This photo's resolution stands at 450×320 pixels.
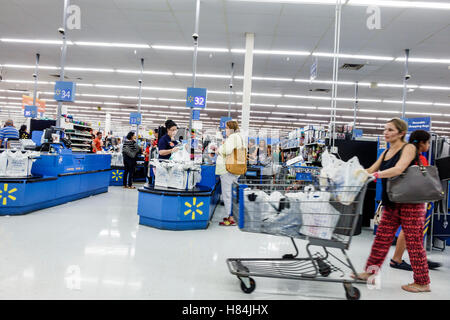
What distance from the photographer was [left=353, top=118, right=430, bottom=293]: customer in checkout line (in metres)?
2.38

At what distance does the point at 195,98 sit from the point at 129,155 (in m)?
2.79

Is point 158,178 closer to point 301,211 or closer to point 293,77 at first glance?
point 301,211

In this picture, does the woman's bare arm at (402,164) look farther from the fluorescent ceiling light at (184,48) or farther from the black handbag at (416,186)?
the fluorescent ceiling light at (184,48)

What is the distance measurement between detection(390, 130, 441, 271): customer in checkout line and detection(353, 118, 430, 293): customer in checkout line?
0.55ft

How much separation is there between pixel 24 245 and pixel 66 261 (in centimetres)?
74

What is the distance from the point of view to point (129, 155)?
800 centimetres

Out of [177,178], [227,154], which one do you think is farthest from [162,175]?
[227,154]

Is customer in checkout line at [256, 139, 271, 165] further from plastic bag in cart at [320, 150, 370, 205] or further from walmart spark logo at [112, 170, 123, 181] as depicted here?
plastic bag in cart at [320, 150, 370, 205]

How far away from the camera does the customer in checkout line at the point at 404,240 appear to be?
2545mm

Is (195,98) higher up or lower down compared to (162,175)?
higher up

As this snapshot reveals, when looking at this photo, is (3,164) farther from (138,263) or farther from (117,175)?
(117,175)

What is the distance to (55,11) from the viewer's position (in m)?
7.00

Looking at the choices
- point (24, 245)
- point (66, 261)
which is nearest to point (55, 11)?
point (24, 245)
